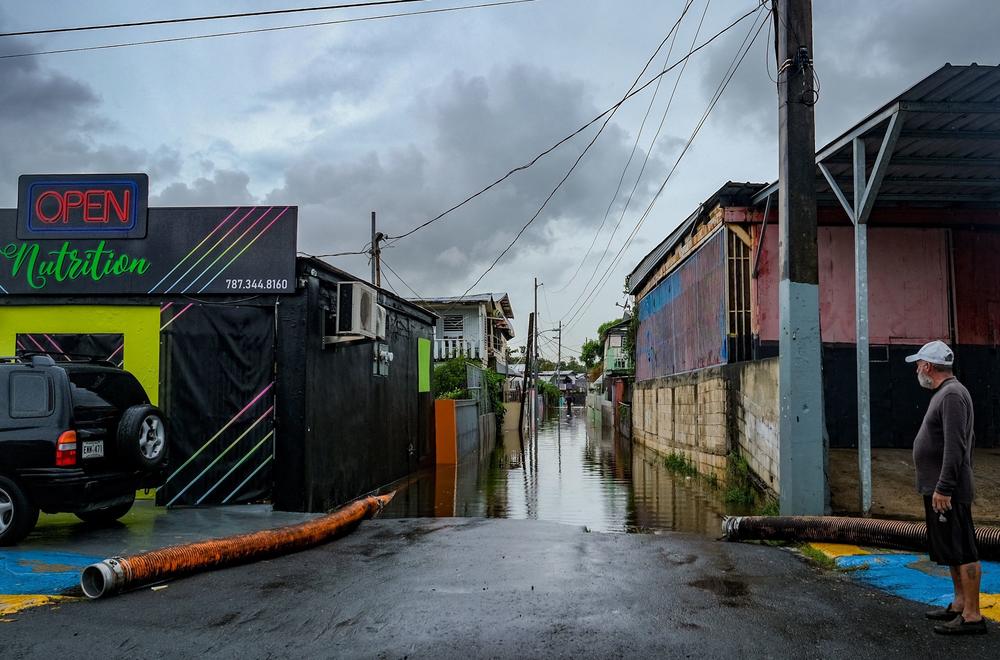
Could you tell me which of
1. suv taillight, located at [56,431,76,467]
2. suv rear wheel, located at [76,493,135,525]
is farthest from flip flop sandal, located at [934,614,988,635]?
suv rear wheel, located at [76,493,135,525]

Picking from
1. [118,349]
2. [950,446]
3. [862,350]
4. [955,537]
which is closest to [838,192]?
[862,350]

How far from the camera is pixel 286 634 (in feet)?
→ 15.2

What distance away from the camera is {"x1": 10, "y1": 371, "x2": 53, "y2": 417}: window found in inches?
286

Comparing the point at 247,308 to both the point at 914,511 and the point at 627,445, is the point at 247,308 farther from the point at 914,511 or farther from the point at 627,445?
the point at 627,445

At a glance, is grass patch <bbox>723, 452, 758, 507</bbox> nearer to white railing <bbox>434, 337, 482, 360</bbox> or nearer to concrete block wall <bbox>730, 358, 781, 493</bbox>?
concrete block wall <bbox>730, 358, 781, 493</bbox>

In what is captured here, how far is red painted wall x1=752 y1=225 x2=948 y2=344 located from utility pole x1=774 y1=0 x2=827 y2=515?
569 cm

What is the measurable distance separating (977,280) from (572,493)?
8281 millimetres

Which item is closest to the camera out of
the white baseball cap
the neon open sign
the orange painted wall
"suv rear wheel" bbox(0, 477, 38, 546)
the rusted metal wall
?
the white baseball cap

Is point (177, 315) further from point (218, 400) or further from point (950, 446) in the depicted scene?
point (950, 446)

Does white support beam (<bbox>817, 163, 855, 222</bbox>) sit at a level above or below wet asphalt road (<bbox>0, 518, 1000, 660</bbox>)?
above

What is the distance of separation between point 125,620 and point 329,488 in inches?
239

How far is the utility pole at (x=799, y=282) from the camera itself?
8148mm

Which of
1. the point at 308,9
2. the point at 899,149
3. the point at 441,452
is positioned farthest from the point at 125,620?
the point at 441,452

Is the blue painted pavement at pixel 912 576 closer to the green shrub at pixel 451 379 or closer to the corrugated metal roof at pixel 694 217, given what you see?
the corrugated metal roof at pixel 694 217
